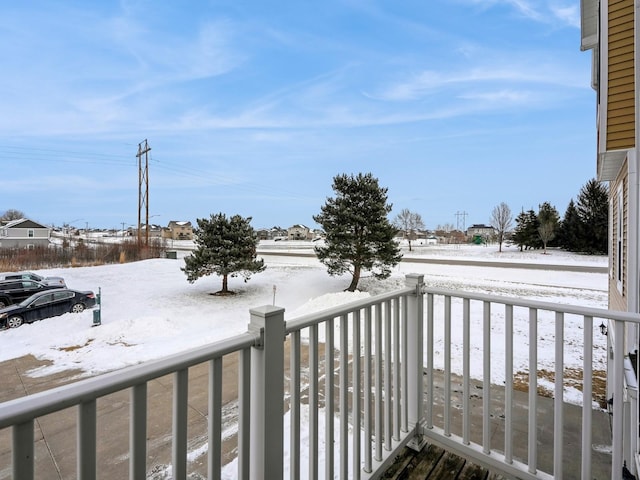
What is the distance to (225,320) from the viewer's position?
364 inches

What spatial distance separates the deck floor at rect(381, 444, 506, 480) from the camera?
181 centimetres

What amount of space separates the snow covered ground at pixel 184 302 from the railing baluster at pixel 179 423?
13.8 feet

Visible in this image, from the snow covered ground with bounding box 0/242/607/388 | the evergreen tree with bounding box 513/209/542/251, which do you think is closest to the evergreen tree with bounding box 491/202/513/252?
the evergreen tree with bounding box 513/209/542/251

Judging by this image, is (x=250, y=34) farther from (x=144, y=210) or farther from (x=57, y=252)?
(x=57, y=252)

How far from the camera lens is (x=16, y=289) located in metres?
11.3

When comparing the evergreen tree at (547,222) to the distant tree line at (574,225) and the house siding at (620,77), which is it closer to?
the distant tree line at (574,225)

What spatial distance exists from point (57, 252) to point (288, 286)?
17427mm

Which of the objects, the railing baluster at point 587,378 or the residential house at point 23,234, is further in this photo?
the residential house at point 23,234

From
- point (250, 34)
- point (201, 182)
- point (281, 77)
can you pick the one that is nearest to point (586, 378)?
point (250, 34)

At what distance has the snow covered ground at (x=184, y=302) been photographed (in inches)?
223

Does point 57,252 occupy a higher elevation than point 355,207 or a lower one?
lower

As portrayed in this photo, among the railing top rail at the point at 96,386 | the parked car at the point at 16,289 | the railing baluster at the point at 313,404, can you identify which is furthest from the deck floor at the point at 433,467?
the parked car at the point at 16,289

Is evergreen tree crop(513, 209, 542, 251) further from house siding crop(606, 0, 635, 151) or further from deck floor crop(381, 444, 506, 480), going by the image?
deck floor crop(381, 444, 506, 480)

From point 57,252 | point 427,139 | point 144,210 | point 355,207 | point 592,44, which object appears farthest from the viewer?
point 427,139
